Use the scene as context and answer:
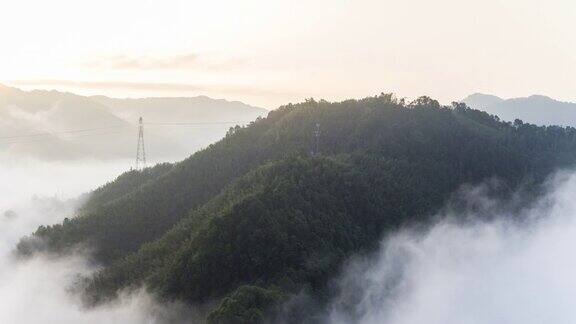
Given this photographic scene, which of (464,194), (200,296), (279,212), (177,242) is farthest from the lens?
(464,194)

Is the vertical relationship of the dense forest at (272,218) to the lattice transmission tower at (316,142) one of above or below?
below

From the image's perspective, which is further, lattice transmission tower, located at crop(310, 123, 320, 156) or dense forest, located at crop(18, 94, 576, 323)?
lattice transmission tower, located at crop(310, 123, 320, 156)

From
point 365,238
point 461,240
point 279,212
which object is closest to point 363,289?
point 365,238

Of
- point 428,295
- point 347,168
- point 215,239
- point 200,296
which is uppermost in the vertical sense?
point 347,168

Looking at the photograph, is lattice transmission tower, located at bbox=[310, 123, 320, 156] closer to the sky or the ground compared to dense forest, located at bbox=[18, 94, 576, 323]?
closer to the sky

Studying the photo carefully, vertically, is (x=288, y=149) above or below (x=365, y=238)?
above

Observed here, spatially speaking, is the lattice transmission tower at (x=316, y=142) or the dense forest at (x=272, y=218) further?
the lattice transmission tower at (x=316, y=142)

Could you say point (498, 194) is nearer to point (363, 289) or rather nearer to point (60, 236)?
point (363, 289)

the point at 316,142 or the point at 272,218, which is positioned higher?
the point at 316,142
